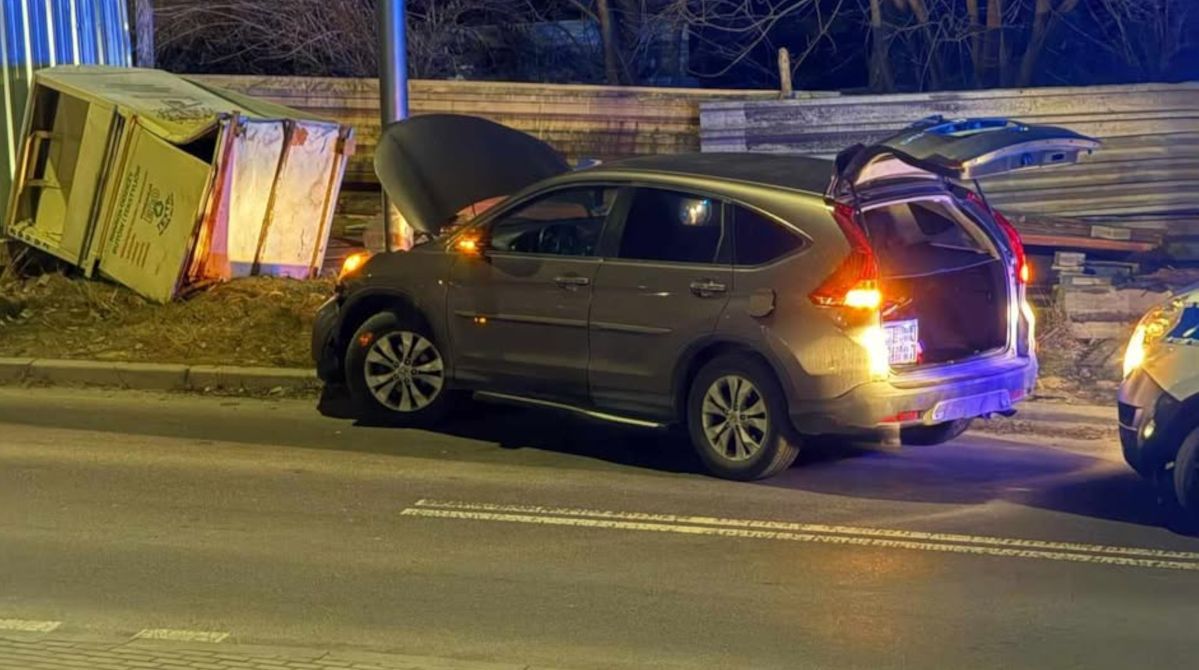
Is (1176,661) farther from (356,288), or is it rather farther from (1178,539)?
(356,288)

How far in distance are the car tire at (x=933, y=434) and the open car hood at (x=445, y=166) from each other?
3048 mm

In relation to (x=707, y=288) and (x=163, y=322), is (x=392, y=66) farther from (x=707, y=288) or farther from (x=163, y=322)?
(x=707, y=288)

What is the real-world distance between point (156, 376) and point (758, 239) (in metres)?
4.71

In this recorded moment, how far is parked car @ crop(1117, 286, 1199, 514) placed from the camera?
6617 mm

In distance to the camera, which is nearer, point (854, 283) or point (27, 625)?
point (27, 625)

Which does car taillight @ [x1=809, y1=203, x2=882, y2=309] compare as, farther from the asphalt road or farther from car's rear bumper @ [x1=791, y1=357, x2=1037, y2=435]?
the asphalt road

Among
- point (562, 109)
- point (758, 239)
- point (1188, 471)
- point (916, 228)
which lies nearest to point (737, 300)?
point (758, 239)

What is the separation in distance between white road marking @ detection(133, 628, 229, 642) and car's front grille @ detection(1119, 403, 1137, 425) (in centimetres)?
420

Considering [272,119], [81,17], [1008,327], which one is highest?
[81,17]

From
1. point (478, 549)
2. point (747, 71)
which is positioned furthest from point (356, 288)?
point (747, 71)

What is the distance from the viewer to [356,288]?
29.3ft

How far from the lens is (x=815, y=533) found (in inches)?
264

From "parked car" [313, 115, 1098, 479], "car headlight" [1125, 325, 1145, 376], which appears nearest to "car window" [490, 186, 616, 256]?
"parked car" [313, 115, 1098, 479]

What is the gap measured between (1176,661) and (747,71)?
15.8 meters
